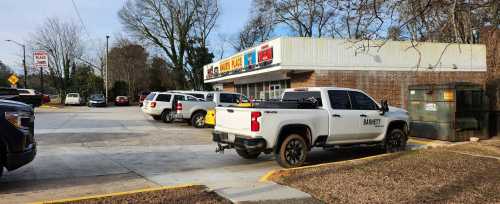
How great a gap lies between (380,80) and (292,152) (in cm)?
1573

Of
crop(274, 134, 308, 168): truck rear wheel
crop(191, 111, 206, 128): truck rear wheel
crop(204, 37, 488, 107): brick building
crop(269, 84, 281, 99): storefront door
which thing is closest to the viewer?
crop(274, 134, 308, 168): truck rear wheel

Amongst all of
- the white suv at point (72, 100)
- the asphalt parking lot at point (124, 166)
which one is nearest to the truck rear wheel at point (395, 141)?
the asphalt parking lot at point (124, 166)

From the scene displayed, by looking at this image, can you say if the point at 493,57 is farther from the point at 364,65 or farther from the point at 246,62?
the point at 246,62

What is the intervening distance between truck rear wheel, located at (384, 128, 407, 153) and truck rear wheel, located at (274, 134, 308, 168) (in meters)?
2.86

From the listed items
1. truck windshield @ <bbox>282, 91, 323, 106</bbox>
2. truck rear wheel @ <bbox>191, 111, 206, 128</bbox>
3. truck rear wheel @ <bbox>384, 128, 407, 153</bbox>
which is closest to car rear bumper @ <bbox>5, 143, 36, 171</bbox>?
truck windshield @ <bbox>282, 91, 323, 106</bbox>

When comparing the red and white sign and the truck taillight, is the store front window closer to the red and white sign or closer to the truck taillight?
the truck taillight

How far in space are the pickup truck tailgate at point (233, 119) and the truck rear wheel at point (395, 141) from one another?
4121mm

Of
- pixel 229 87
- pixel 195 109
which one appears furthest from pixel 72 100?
pixel 195 109

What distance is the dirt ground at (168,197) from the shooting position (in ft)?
21.5

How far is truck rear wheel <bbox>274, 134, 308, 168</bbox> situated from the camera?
9.79 metres

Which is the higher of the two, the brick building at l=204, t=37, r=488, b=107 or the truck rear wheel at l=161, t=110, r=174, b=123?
the brick building at l=204, t=37, r=488, b=107

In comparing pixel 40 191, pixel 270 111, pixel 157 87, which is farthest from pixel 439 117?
pixel 157 87

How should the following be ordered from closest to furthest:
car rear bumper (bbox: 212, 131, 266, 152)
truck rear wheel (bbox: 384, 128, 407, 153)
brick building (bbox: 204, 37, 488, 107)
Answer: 1. car rear bumper (bbox: 212, 131, 266, 152)
2. truck rear wheel (bbox: 384, 128, 407, 153)
3. brick building (bbox: 204, 37, 488, 107)

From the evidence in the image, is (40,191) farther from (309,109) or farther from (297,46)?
(297,46)
